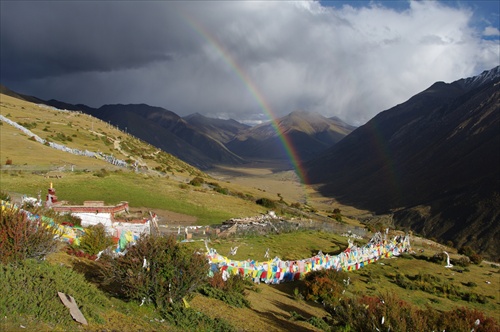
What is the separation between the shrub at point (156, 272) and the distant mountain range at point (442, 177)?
67.5 meters

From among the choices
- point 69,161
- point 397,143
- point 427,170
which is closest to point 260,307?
point 69,161

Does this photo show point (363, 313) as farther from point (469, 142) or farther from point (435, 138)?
point (435, 138)

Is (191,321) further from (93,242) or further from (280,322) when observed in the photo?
(93,242)

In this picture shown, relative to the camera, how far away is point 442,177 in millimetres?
114750

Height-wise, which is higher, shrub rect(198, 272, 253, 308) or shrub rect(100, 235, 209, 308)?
shrub rect(100, 235, 209, 308)

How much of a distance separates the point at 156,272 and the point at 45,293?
276 cm

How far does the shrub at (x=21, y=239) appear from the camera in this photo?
9.66 metres

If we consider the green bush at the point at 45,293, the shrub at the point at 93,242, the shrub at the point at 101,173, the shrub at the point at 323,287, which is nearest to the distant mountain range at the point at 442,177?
the shrub at the point at 323,287

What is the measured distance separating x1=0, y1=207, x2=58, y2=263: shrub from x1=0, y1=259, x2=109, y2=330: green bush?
1.26 feet

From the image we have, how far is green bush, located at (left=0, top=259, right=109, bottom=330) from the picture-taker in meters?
7.66

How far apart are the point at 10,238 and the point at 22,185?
79.7 feet

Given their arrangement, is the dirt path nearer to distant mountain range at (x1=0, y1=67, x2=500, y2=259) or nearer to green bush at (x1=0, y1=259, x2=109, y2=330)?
green bush at (x1=0, y1=259, x2=109, y2=330)

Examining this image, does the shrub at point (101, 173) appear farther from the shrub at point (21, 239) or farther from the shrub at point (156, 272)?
the shrub at point (156, 272)

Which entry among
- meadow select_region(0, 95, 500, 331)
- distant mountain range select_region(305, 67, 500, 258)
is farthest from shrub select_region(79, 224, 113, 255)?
distant mountain range select_region(305, 67, 500, 258)
